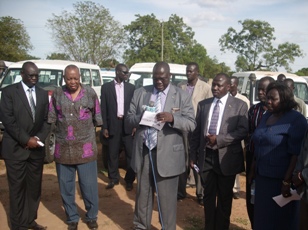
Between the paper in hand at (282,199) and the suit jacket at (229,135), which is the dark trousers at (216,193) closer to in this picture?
the suit jacket at (229,135)

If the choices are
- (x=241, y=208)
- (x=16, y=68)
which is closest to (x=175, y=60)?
(x=16, y=68)

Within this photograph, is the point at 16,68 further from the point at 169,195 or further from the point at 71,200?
the point at 169,195

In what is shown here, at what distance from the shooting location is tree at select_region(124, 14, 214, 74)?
4344cm

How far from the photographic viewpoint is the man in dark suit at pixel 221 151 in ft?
12.3

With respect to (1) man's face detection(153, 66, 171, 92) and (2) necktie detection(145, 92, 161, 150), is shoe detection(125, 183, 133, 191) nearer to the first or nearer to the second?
(2) necktie detection(145, 92, 161, 150)

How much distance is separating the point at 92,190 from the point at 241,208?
7.67ft

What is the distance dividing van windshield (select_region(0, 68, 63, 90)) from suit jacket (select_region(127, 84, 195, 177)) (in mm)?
5077

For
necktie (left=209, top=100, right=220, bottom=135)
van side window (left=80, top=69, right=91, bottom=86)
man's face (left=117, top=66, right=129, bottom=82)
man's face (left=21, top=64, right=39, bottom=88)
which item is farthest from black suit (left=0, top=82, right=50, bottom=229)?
van side window (left=80, top=69, right=91, bottom=86)

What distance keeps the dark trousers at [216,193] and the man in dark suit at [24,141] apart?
78.6 inches

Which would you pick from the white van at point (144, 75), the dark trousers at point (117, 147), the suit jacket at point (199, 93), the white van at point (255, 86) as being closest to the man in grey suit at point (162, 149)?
the suit jacket at point (199, 93)

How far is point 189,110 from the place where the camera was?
3.78 metres

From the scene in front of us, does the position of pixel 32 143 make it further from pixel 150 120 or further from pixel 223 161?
pixel 223 161

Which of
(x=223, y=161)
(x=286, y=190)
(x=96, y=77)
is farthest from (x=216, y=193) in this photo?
(x=96, y=77)

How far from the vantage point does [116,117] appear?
19.1 feet
